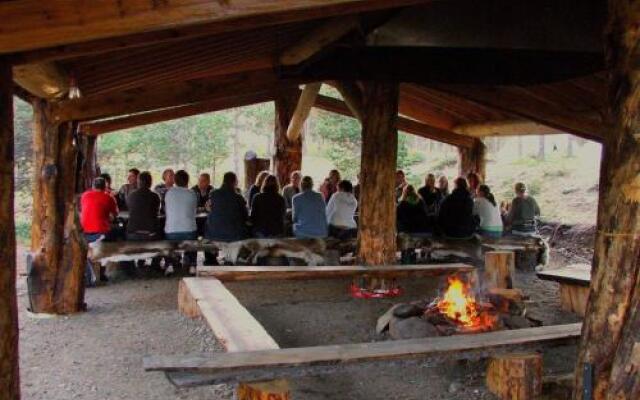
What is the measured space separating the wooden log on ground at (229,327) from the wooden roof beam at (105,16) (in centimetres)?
186

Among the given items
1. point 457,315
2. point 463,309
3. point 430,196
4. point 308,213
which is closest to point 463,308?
point 463,309

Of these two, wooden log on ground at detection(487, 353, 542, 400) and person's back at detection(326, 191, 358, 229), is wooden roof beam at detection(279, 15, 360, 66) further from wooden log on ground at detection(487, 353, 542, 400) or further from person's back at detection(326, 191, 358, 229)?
person's back at detection(326, 191, 358, 229)

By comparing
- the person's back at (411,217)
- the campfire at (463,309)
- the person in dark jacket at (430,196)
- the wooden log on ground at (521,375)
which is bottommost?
the wooden log on ground at (521,375)

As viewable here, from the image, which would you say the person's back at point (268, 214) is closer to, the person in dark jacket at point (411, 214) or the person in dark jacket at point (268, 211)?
the person in dark jacket at point (268, 211)

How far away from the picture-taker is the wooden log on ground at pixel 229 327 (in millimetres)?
3211

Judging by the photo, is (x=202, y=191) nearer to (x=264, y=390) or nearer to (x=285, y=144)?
(x=285, y=144)

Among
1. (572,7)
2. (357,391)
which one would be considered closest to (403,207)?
(572,7)

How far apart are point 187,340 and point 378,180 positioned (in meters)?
3.13

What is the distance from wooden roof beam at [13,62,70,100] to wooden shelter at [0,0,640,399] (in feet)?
0.07

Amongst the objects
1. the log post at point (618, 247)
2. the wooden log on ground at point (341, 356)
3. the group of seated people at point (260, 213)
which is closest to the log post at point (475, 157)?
the group of seated people at point (260, 213)

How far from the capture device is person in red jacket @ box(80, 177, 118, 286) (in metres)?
7.48

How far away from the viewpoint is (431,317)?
5.14 metres

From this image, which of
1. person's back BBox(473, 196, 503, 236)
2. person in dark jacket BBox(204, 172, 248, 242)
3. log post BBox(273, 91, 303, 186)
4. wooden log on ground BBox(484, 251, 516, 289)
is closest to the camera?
wooden log on ground BBox(484, 251, 516, 289)

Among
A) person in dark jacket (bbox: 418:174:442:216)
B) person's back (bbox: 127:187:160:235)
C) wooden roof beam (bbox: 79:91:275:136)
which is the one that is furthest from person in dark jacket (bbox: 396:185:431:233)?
wooden roof beam (bbox: 79:91:275:136)
